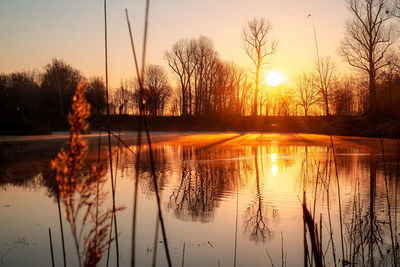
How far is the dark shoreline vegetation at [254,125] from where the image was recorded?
30.4m

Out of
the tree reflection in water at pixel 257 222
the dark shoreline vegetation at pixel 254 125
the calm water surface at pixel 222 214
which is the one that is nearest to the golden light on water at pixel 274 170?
the calm water surface at pixel 222 214

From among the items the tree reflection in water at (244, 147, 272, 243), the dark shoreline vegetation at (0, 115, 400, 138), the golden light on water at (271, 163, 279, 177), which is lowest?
the tree reflection in water at (244, 147, 272, 243)

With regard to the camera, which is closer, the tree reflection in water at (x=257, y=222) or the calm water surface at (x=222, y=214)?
the calm water surface at (x=222, y=214)

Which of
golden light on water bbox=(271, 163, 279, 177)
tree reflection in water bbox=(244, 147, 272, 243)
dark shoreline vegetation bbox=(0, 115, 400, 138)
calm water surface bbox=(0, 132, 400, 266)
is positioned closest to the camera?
calm water surface bbox=(0, 132, 400, 266)

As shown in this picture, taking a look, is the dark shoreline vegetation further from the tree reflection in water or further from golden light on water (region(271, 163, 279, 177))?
the tree reflection in water

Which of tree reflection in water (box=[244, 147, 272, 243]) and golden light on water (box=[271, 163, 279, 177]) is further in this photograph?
golden light on water (box=[271, 163, 279, 177])

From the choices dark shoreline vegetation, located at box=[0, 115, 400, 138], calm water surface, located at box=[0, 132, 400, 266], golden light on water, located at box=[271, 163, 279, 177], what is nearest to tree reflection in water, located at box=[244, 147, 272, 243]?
calm water surface, located at box=[0, 132, 400, 266]

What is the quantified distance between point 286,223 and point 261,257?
1480mm

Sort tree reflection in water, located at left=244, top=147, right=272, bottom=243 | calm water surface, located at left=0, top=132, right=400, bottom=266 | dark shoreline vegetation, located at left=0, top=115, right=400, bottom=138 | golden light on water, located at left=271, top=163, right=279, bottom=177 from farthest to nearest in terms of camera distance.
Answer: dark shoreline vegetation, located at left=0, top=115, right=400, bottom=138, golden light on water, located at left=271, top=163, right=279, bottom=177, tree reflection in water, located at left=244, top=147, right=272, bottom=243, calm water surface, located at left=0, top=132, right=400, bottom=266

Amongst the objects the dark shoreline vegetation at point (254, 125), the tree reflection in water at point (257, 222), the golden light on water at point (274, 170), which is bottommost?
the tree reflection in water at point (257, 222)

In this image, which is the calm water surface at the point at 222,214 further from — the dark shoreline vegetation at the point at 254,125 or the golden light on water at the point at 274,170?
the dark shoreline vegetation at the point at 254,125

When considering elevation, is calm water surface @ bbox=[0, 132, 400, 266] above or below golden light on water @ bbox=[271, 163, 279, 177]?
below

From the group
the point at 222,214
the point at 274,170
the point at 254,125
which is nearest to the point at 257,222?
the point at 222,214

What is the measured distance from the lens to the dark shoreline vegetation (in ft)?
99.8
